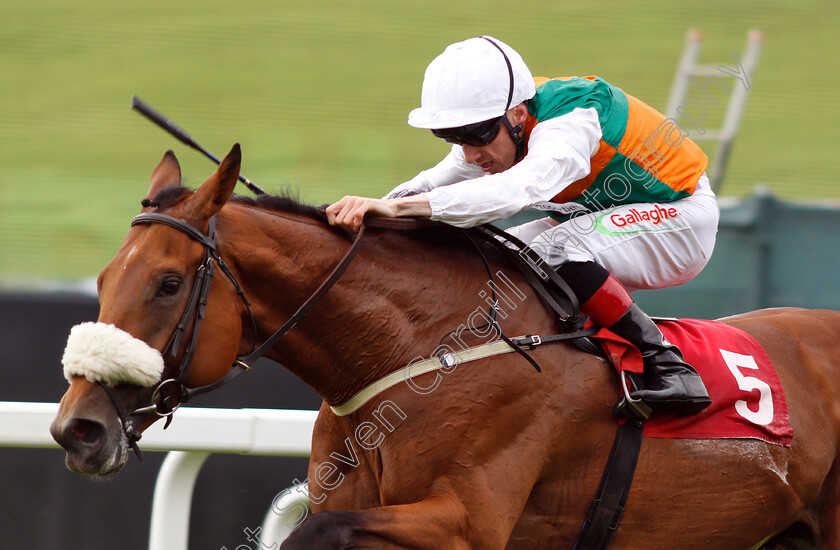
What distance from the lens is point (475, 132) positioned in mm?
3045

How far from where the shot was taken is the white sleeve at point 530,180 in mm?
2805

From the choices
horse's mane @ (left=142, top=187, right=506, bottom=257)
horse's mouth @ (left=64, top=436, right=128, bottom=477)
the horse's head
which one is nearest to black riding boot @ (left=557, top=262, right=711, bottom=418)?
horse's mane @ (left=142, top=187, right=506, bottom=257)

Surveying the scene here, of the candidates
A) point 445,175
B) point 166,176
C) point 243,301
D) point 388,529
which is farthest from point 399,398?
point 445,175

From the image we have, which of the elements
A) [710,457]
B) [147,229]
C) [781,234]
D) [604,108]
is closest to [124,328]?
[147,229]

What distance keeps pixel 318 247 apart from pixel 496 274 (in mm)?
616

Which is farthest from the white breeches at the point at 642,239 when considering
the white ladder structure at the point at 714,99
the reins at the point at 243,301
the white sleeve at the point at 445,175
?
the white ladder structure at the point at 714,99

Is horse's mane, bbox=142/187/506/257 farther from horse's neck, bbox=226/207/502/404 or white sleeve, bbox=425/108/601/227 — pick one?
white sleeve, bbox=425/108/601/227

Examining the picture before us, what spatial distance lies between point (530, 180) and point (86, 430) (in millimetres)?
1456

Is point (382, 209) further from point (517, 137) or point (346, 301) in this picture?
point (517, 137)

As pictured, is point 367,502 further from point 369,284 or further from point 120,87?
point 120,87

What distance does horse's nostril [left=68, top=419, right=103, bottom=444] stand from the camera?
93.1 inches

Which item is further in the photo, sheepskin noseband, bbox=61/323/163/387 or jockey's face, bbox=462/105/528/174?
jockey's face, bbox=462/105/528/174

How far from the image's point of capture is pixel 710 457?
3.16 m

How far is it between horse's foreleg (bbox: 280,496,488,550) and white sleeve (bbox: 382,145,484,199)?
1.32m
